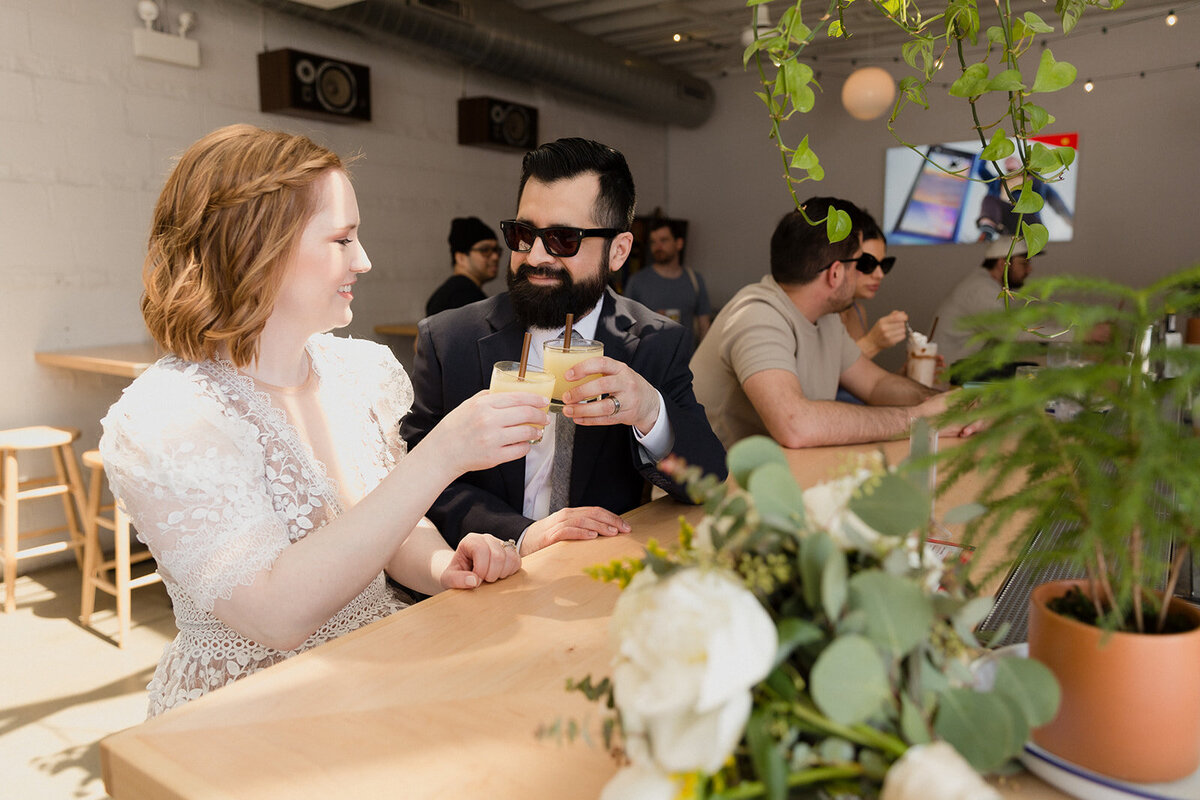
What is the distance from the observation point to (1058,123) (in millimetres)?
7137

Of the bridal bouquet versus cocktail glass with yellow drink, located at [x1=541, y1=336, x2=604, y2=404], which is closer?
the bridal bouquet

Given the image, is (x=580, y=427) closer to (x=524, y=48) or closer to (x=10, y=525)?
(x=10, y=525)

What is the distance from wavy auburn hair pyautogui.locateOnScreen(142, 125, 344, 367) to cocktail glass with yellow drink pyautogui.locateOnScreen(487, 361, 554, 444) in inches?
16.8

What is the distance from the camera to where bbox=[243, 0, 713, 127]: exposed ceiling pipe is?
513 centimetres

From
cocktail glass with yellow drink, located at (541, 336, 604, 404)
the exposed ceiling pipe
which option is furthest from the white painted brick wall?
cocktail glass with yellow drink, located at (541, 336, 604, 404)

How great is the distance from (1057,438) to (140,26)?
5.29m

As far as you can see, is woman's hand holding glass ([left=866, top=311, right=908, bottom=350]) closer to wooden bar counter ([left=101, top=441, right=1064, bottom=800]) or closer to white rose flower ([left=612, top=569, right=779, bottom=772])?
wooden bar counter ([left=101, top=441, right=1064, bottom=800])

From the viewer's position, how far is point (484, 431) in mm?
1270

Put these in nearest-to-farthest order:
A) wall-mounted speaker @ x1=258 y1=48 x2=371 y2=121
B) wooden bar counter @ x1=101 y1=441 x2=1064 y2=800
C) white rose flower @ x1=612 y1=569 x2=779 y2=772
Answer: white rose flower @ x1=612 y1=569 x2=779 y2=772 < wooden bar counter @ x1=101 y1=441 x2=1064 y2=800 < wall-mounted speaker @ x1=258 y1=48 x2=371 y2=121

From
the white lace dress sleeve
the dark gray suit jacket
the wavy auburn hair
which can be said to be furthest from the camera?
the dark gray suit jacket

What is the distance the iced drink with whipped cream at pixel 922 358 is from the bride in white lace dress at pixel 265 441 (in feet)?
7.39

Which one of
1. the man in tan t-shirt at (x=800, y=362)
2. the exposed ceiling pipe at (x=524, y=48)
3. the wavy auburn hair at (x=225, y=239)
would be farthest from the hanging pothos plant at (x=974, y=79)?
the exposed ceiling pipe at (x=524, y=48)

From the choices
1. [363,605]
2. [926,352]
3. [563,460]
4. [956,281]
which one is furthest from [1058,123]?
[363,605]

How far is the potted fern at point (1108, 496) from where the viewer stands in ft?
1.96
